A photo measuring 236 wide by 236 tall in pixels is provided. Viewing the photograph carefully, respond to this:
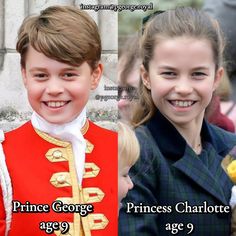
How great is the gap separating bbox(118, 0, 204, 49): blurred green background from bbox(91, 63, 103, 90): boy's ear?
0.32 ft

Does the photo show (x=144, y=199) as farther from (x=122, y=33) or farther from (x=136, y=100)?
(x=122, y=33)

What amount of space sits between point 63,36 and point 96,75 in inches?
6.6

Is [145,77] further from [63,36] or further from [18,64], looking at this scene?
[18,64]

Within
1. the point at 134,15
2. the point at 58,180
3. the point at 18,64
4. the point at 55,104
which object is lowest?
the point at 58,180

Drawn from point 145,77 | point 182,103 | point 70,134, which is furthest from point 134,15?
point 70,134

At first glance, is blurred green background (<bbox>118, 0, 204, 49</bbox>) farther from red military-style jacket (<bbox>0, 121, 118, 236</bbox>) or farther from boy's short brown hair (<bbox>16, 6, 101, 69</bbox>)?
red military-style jacket (<bbox>0, 121, 118, 236</bbox>)

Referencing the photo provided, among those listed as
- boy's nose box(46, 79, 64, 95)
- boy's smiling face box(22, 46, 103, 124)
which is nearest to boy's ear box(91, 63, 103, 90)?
boy's smiling face box(22, 46, 103, 124)

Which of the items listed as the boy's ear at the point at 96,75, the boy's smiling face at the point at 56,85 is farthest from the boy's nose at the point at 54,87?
the boy's ear at the point at 96,75

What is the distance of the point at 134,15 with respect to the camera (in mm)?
2398

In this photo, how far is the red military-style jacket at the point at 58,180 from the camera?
239 centimetres

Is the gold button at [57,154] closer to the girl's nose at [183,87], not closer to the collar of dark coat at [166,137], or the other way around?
the collar of dark coat at [166,137]

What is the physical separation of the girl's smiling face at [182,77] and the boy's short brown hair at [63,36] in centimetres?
19

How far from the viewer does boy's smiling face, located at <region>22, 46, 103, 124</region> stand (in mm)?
2385

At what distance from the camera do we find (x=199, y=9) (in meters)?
2.41
